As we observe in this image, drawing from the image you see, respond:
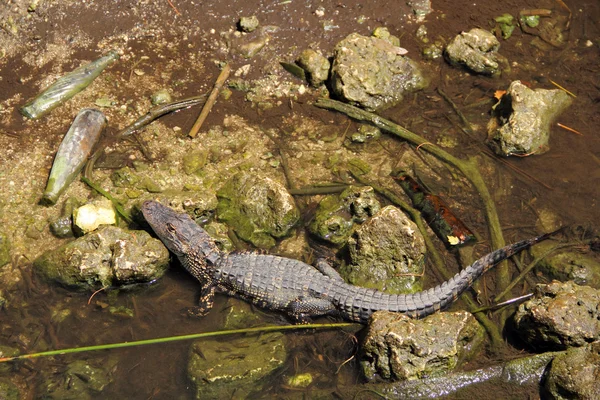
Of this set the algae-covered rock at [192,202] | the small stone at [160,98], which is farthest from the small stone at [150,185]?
the small stone at [160,98]

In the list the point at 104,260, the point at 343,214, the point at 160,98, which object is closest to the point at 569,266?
the point at 343,214

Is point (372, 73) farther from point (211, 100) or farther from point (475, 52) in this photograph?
point (211, 100)

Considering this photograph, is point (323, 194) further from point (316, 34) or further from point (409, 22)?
point (409, 22)

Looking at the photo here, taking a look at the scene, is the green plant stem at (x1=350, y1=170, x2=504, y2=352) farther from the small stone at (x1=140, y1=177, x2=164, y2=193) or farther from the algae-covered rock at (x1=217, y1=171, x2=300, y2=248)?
the small stone at (x1=140, y1=177, x2=164, y2=193)

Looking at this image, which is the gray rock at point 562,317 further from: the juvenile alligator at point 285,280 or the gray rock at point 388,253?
the gray rock at point 388,253

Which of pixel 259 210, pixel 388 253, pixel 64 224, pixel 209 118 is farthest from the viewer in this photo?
pixel 209 118

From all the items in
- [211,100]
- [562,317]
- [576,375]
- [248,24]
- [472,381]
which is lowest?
[472,381]

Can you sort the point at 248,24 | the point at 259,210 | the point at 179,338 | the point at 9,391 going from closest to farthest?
the point at 9,391 < the point at 179,338 < the point at 259,210 < the point at 248,24
